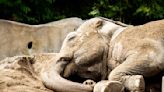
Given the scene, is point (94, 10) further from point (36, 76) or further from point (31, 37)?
point (36, 76)

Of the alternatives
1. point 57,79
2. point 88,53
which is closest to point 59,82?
point 57,79

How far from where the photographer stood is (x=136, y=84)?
275 inches

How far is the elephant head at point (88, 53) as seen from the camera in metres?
7.80

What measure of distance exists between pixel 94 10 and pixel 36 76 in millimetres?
5279

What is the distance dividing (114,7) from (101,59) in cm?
550

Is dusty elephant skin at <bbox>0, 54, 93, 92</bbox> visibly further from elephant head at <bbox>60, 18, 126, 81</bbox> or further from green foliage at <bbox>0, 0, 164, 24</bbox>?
green foliage at <bbox>0, 0, 164, 24</bbox>

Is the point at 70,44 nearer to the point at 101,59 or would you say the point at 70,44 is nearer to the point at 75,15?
the point at 101,59

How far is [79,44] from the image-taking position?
8008 mm

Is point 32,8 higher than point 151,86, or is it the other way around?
point 32,8

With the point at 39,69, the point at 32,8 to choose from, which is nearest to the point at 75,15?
the point at 32,8

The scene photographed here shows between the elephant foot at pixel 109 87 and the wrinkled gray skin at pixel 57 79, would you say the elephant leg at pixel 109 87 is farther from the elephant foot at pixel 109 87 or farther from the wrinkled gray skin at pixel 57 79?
the wrinkled gray skin at pixel 57 79

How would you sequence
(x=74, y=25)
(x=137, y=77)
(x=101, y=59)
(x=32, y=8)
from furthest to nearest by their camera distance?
(x=32, y=8), (x=74, y=25), (x=101, y=59), (x=137, y=77)

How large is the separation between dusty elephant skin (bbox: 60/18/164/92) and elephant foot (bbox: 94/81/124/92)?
0.04 m

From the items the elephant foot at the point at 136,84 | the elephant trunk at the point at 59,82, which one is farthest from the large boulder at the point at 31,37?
the elephant foot at the point at 136,84
